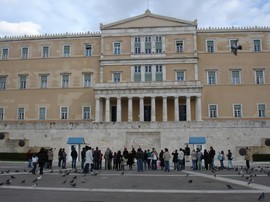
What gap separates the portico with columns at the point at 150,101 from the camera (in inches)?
1854

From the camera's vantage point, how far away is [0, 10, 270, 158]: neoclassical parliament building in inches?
1898

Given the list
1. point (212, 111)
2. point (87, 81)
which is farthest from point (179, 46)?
point (87, 81)

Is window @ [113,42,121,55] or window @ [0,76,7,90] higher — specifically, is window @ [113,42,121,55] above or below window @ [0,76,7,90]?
above

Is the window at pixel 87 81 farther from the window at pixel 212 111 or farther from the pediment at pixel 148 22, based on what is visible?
the window at pixel 212 111

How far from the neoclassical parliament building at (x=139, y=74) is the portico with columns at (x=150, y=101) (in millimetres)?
132

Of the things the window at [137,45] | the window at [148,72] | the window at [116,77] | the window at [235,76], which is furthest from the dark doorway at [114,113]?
the window at [235,76]

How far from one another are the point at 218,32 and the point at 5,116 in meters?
33.8

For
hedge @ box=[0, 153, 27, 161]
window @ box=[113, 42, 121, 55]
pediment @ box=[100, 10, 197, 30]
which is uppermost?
pediment @ box=[100, 10, 197, 30]

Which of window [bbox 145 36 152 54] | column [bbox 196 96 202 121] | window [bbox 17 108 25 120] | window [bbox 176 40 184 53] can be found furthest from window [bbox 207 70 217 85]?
window [bbox 17 108 25 120]

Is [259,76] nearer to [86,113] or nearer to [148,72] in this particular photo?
[148,72]

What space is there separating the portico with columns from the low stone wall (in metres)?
7.89

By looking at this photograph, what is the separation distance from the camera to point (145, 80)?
167 feet

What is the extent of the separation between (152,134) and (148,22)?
20.0 metres

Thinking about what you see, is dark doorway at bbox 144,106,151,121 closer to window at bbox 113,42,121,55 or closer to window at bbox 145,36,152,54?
window at bbox 145,36,152,54
